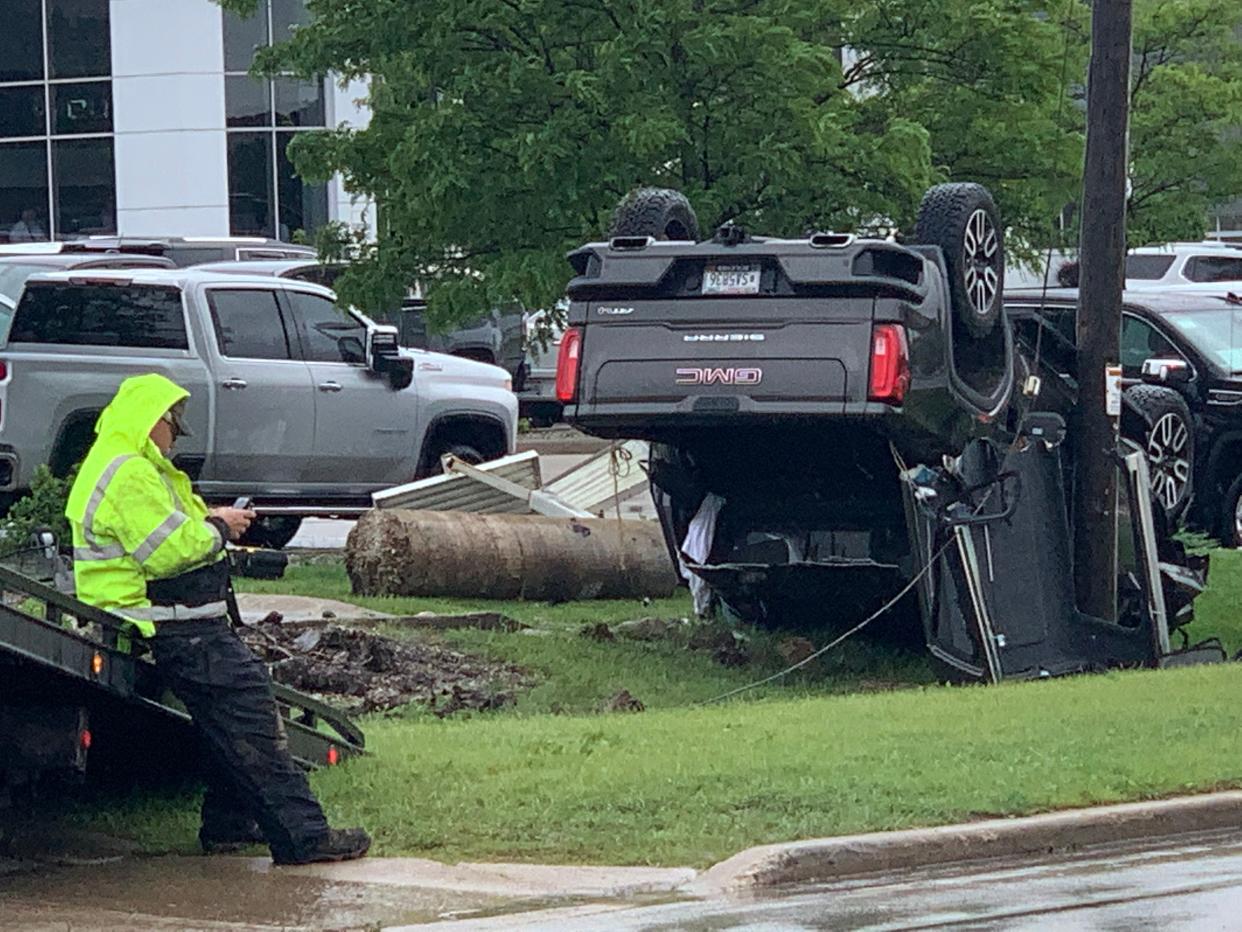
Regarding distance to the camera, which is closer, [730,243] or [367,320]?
[730,243]

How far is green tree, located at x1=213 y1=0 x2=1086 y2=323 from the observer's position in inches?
685

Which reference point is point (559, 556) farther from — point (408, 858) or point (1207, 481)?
point (408, 858)

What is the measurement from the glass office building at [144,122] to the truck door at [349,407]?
2458cm

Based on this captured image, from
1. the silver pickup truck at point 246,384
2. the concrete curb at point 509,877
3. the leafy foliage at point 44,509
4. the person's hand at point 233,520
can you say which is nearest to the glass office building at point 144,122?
the silver pickup truck at point 246,384

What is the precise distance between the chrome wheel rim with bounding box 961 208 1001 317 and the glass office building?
101 ft

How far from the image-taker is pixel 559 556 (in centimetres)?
1686

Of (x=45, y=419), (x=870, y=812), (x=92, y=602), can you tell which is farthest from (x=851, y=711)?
(x=45, y=419)

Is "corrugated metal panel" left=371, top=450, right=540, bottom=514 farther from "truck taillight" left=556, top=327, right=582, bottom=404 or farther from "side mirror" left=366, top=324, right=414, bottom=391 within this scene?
"truck taillight" left=556, top=327, right=582, bottom=404

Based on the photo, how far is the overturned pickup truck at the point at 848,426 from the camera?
12.7 meters

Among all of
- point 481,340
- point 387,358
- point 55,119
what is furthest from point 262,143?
point 387,358

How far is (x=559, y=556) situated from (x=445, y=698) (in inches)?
172

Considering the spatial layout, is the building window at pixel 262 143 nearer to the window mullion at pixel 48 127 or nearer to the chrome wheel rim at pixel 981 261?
the window mullion at pixel 48 127

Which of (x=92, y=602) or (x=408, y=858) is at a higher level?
(x=92, y=602)

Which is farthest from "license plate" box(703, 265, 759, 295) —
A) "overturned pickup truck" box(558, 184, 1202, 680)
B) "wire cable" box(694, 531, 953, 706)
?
"wire cable" box(694, 531, 953, 706)
